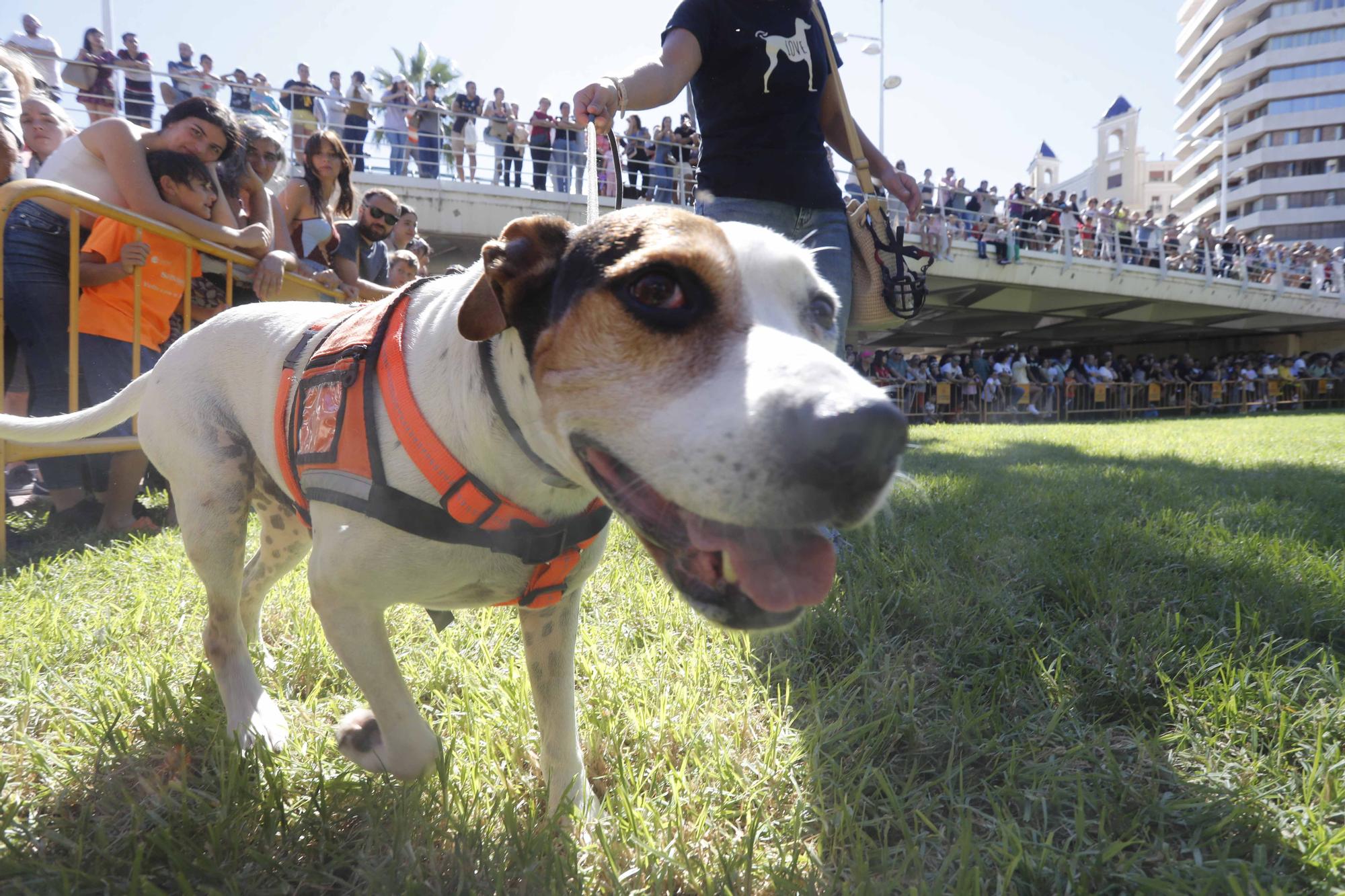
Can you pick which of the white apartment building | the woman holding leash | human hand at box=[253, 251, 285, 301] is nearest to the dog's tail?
human hand at box=[253, 251, 285, 301]

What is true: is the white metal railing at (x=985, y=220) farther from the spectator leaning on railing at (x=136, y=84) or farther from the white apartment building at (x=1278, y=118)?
the white apartment building at (x=1278, y=118)

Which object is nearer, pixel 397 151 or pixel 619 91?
pixel 619 91

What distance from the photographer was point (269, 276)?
4.31 m

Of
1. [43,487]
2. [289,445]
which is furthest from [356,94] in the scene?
[289,445]

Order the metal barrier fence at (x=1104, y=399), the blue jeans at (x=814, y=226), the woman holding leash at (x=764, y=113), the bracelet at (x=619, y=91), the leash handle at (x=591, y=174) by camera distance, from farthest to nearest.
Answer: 1. the metal barrier fence at (x=1104, y=399)
2. the blue jeans at (x=814, y=226)
3. the woman holding leash at (x=764, y=113)
4. the bracelet at (x=619, y=91)
5. the leash handle at (x=591, y=174)

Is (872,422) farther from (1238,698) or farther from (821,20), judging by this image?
(821,20)

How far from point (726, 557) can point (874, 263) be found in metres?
2.66

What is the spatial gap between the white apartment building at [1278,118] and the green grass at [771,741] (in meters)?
77.8

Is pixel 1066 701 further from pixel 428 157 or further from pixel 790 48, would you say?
pixel 428 157

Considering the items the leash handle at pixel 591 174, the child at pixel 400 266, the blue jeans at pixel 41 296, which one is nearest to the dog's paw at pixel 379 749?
the leash handle at pixel 591 174

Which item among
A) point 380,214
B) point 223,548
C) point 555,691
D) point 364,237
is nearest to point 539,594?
point 555,691

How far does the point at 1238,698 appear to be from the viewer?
189cm

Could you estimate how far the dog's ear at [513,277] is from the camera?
1425mm

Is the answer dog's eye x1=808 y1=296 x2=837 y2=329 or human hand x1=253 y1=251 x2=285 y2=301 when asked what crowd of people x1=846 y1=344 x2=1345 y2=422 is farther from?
dog's eye x1=808 y1=296 x2=837 y2=329
